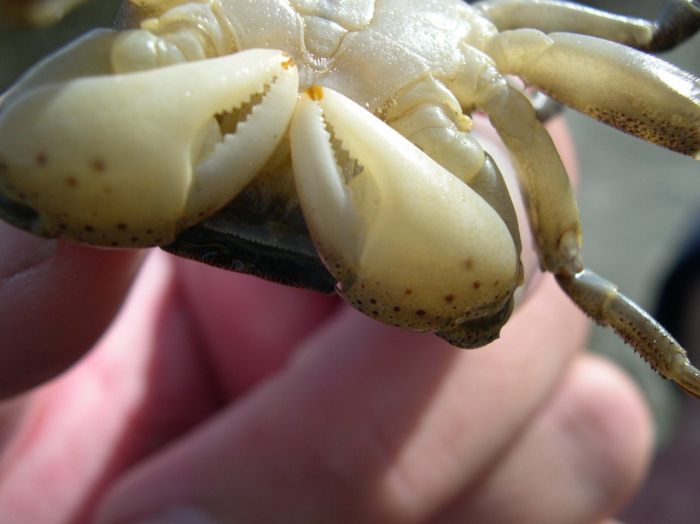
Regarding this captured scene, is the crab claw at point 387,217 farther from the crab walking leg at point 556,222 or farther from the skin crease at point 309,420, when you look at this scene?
the skin crease at point 309,420

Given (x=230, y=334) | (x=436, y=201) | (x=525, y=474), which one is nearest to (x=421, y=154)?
(x=436, y=201)

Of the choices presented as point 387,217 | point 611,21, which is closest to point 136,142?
point 387,217

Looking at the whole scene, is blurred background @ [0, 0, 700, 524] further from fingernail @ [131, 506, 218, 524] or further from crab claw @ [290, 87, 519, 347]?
crab claw @ [290, 87, 519, 347]

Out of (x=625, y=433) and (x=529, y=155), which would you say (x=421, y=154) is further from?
(x=625, y=433)

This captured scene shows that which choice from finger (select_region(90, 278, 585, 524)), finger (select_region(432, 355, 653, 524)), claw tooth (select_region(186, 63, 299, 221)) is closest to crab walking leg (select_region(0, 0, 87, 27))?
claw tooth (select_region(186, 63, 299, 221))

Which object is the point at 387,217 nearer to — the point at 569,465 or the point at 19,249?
the point at 19,249
